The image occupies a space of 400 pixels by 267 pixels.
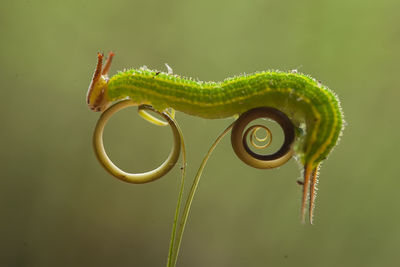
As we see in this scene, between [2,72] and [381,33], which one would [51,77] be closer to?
[2,72]

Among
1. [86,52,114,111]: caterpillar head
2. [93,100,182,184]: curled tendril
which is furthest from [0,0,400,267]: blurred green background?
[93,100,182,184]: curled tendril

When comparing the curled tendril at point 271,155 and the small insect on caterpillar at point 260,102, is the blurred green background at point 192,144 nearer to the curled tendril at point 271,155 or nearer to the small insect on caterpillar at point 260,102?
the small insect on caterpillar at point 260,102

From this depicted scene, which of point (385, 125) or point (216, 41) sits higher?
point (216, 41)

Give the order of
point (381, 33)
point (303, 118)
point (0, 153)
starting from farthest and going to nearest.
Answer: point (0, 153) < point (381, 33) < point (303, 118)

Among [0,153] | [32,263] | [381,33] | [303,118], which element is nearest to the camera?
[303,118]

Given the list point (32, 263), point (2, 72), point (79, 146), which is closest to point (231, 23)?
point (79, 146)

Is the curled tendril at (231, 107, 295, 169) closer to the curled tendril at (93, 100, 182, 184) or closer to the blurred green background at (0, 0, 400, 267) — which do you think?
the curled tendril at (93, 100, 182, 184)

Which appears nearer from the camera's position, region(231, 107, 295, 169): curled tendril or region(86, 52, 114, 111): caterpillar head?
region(231, 107, 295, 169): curled tendril
